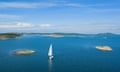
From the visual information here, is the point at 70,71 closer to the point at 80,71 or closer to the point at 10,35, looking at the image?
the point at 80,71

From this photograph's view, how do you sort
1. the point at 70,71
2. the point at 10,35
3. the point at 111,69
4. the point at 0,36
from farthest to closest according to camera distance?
the point at 10,35, the point at 0,36, the point at 111,69, the point at 70,71

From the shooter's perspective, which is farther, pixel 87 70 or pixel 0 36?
pixel 0 36

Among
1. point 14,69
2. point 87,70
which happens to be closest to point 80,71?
point 87,70

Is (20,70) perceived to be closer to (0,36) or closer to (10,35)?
(0,36)

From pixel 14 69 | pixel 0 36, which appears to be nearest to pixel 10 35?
pixel 0 36

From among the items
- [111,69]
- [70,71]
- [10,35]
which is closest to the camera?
[70,71]

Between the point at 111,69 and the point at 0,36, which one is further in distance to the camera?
the point at 0,36

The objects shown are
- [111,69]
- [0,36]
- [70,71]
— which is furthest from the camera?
[0,36]

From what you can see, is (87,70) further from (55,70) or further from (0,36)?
(0,36)
